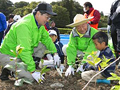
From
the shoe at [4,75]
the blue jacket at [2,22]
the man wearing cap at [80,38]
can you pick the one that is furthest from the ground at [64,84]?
the blue jacket at [2,22]

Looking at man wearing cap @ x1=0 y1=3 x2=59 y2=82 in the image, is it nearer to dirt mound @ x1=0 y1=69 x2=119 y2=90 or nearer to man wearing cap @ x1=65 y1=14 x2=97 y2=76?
dirt mound @ x1=0 y1=69 x2=119 y2=90

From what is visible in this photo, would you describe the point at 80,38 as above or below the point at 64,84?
above

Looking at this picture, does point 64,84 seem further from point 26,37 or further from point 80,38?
point 80,38

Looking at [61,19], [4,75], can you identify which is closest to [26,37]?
[4,75]

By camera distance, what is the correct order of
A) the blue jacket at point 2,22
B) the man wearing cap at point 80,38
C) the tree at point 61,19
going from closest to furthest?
the man wearing cap at point 80,38 < the blue jacket at point 2,22 < the tree at point 61,19

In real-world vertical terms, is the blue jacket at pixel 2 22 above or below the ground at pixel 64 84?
above

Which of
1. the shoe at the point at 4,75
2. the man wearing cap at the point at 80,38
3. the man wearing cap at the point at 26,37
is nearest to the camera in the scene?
the man wearing cap at the point at 26,37

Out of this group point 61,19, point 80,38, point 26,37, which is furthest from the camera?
point 61,19

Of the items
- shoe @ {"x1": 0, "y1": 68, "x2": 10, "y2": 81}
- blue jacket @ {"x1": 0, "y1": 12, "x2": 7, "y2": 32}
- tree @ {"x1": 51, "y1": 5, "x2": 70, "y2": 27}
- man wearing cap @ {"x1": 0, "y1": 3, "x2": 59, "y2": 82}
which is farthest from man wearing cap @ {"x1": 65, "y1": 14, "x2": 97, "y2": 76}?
tree @ {"x1": 51, "y1": 5, "x2": 70, "y2": 27}

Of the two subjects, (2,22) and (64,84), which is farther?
(2,22)

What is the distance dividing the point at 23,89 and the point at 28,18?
95 cm

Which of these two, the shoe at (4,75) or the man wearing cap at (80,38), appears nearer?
the shoe at (4,75)

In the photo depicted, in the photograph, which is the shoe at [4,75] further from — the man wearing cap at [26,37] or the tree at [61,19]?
the tree at [61,19]

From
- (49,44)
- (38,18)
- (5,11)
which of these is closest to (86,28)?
(49,44)
